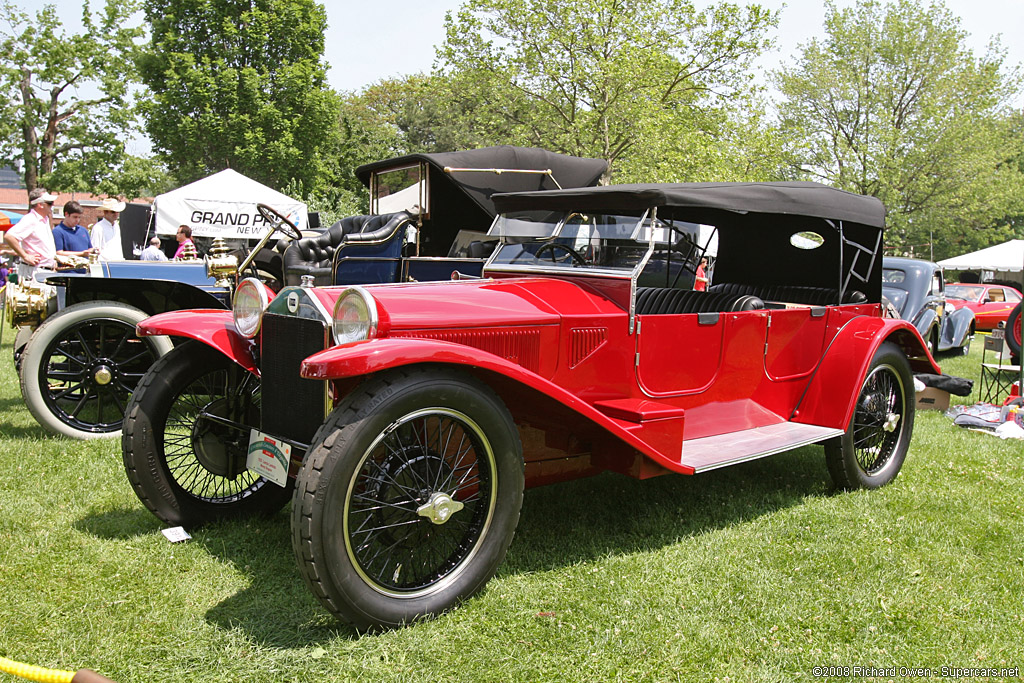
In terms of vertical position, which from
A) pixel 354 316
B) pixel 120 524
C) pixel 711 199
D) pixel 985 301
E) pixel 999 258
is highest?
pixel 711 199

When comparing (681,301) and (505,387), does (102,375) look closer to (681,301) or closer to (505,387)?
(505,387)

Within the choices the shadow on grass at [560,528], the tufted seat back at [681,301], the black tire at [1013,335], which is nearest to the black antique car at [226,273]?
the tufted seat back at [681,301]

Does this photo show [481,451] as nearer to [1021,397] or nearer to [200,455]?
[200,455]

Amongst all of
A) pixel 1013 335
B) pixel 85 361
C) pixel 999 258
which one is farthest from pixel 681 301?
pixel 999 258

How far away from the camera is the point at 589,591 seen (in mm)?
3189

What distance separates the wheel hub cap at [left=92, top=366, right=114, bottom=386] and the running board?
409 centimetres

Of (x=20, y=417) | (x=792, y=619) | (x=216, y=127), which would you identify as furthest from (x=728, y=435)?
(x=216, y=127)

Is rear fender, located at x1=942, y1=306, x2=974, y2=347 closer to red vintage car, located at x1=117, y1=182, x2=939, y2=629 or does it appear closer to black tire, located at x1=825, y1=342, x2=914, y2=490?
red vintage car, located at x1=117, y1=182, x2=939, y2=629

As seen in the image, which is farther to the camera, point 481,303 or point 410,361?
point 481,303

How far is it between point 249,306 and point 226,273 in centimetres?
309

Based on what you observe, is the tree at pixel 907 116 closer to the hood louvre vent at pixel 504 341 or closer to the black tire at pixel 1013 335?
the black tire at pixel 1013 335

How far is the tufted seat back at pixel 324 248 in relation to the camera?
7.55m

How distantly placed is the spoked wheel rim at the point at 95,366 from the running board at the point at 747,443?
4020 millimetres

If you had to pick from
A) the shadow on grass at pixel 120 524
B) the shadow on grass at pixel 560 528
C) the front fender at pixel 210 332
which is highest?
the front fender at pixel 210 332
